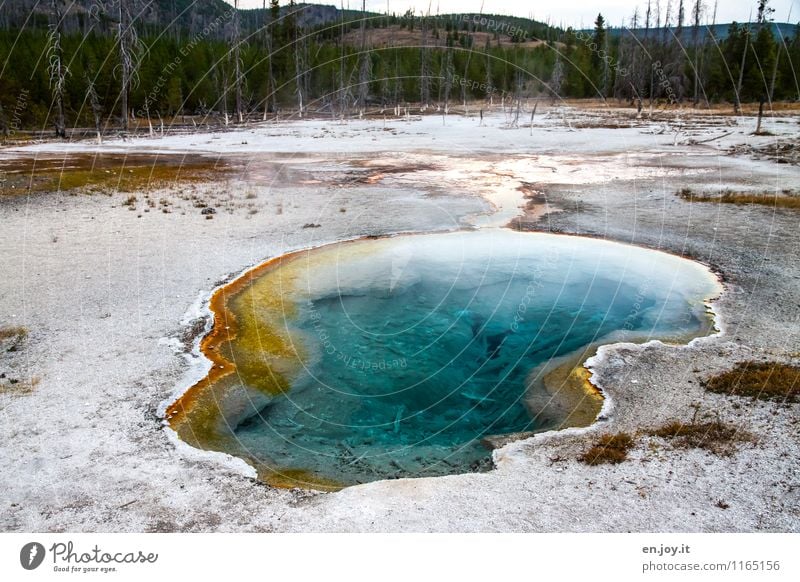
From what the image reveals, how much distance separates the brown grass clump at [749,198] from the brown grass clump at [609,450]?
19556 mm

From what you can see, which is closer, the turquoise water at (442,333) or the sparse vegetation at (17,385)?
the turquoise water at (442,333)

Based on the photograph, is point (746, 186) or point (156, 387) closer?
point (156, 387)

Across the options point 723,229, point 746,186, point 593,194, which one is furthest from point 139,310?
point 746,186

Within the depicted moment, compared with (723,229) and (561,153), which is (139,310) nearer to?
(723,229)

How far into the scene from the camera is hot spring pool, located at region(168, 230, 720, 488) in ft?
30.5

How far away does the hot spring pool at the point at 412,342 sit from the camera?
30.5 feet

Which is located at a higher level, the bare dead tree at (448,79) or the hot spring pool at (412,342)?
the bare dead tree at (448,79)

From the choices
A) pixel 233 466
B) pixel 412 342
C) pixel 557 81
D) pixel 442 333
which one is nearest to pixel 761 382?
pixel 442 333

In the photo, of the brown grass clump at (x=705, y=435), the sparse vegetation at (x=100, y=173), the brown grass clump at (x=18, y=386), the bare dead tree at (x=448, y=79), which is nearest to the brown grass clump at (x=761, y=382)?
the brown grass clump at (x=705, y=435)

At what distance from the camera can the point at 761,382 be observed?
994 centimetres

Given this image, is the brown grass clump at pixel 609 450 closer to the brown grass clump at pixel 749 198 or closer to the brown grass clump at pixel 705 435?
the brown grass clump at pixel 705 435

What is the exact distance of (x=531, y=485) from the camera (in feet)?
24.8
